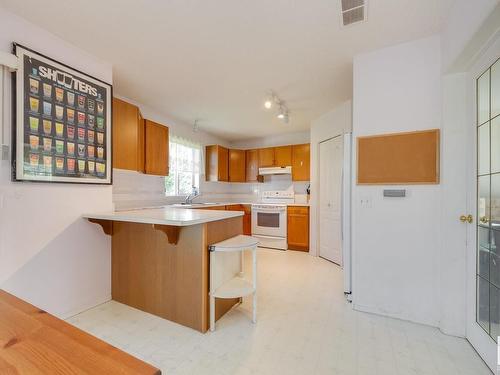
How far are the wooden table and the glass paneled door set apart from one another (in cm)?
209

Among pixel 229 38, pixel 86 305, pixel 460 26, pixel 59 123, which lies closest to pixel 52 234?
pixel 86 305

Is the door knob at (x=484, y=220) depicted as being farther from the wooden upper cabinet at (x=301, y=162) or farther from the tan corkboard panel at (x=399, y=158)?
the wooden upper cabinet at (x=301, y=162)

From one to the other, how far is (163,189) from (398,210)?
3.54 meters

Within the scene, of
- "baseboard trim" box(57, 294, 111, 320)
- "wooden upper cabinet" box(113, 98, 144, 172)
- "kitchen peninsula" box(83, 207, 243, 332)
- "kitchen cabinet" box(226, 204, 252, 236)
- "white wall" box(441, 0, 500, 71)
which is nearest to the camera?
"white wall" box(441, 0, 500, 71)

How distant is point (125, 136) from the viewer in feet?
8.77

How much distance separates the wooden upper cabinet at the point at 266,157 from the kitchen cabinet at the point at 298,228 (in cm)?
119

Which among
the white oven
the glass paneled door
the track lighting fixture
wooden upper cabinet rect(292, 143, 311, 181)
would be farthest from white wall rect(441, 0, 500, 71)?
the white oven

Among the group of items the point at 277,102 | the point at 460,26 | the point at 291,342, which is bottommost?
the point at 291,342

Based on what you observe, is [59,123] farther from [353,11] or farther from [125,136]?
[353,11]

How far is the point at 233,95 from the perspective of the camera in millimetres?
3232

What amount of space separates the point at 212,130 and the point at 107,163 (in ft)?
9.48

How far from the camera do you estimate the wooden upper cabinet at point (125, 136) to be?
2570 millimetres

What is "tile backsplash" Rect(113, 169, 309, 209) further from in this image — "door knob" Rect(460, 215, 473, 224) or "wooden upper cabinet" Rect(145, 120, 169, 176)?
"door knob" Rect(460, 215, 473, 224)

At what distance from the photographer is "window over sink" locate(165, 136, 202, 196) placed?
4363mm
